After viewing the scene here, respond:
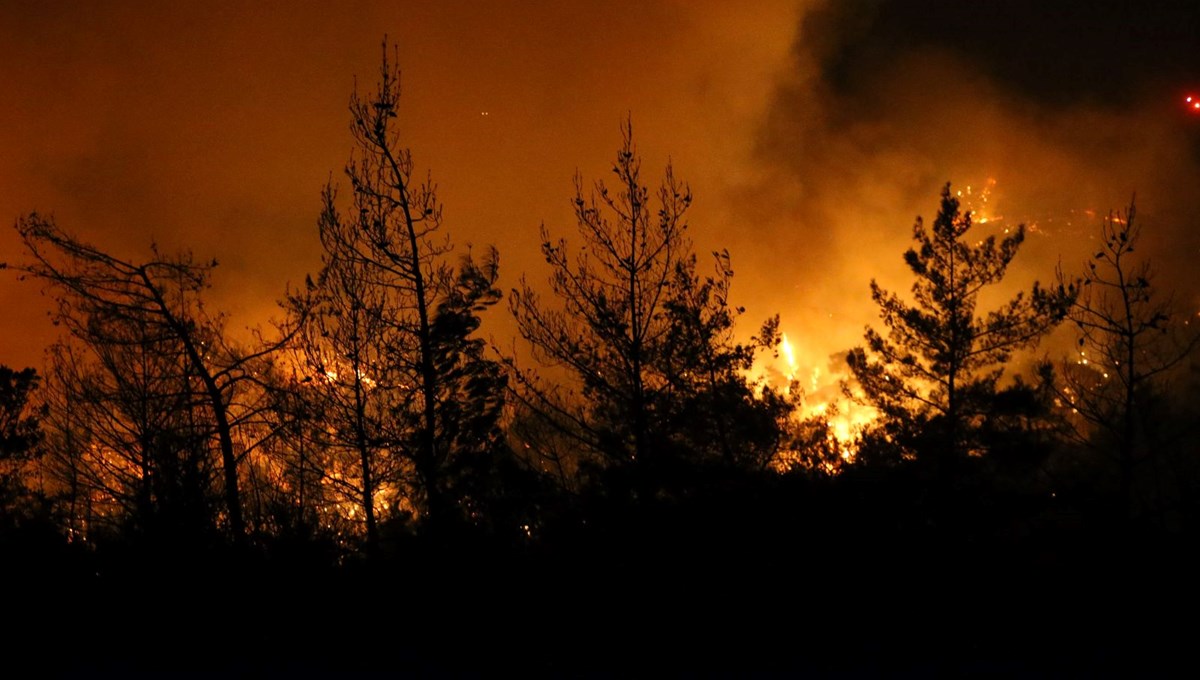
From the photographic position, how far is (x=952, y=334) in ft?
68.7

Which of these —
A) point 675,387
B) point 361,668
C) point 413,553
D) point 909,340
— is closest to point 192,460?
point 413,553

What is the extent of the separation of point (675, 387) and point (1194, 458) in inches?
1255

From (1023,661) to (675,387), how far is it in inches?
297

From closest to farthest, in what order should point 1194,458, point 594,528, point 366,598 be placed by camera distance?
point 366,598
point 594,528
point 1194,458

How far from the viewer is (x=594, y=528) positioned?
11031 millimetres

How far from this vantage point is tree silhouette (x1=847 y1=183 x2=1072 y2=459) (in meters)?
20.5

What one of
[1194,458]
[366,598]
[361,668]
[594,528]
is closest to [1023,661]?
[594,528]

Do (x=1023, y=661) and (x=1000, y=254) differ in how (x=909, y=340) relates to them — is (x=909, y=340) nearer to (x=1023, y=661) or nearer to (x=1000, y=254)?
(x=1000, y=254)

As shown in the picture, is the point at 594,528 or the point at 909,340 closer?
the point at 594,528

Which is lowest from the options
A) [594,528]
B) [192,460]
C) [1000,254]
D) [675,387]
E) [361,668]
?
[361,668]

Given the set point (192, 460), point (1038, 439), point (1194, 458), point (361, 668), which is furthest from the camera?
point (1194, 458)

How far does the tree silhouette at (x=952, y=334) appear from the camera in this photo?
20.5 metres

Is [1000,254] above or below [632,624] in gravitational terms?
above

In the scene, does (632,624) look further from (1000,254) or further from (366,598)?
(1000,254)
